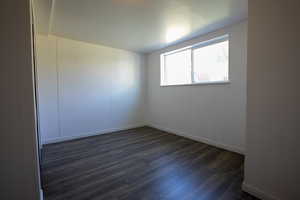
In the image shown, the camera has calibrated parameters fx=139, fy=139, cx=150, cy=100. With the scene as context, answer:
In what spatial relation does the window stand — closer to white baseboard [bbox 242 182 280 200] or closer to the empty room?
the empty room

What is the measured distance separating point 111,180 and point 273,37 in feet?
7.92

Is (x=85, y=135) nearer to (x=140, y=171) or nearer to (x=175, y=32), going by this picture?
Answer: (x=140, y=171)

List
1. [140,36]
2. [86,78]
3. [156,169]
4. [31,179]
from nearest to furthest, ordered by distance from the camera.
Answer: [31,179] < [156,169] < [140,36] < [86,78]

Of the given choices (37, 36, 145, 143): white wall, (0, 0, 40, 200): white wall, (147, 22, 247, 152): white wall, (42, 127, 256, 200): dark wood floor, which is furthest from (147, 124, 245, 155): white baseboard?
(0, 0, 40, 200): white wall

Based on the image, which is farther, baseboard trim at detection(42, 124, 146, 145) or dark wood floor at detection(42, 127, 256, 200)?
baseboard trim at detection(42, 124, 146, 145)

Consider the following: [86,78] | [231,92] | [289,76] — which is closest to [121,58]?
[86,78]

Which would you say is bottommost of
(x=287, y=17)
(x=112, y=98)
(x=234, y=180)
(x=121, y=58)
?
(x=234, y=180)

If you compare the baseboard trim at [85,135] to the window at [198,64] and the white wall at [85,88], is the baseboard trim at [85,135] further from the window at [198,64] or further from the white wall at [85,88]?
the window at [198,64]

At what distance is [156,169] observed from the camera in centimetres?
206

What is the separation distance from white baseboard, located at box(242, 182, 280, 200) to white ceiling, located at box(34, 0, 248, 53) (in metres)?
2.34

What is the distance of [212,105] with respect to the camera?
2.94 m

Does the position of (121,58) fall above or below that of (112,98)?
above

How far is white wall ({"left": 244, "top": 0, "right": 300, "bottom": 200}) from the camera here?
1.26 meters

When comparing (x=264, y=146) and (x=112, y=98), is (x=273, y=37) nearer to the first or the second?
(x=264, y=146)
